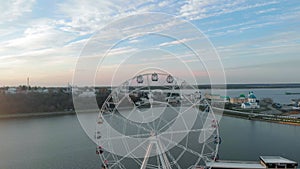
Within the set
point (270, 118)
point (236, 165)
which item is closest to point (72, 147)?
point (236, 165)

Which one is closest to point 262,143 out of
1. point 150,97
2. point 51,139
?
point 150,97

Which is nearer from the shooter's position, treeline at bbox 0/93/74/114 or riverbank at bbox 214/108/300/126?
riverbank at bbox 214/108/300/126

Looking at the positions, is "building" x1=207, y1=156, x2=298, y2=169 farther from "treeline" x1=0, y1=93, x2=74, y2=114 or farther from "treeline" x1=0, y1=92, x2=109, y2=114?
"treeline" x1=0, y1=93, x2=74, y2=114

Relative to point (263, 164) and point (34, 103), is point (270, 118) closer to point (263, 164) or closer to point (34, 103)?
point (263, 164)

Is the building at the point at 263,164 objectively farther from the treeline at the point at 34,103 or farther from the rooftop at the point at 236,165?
the treeline at the point at 34,103

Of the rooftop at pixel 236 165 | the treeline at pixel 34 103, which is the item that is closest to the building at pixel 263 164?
the rooftop at pixel 236 165

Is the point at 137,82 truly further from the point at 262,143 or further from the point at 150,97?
the point at 262,143

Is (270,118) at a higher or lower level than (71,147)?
higher

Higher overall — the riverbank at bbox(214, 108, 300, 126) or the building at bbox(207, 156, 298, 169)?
the riverbank at bbox(214, 108, 300, 126)

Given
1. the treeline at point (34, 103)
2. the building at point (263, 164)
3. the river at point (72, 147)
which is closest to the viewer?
the building at point (263, 164)

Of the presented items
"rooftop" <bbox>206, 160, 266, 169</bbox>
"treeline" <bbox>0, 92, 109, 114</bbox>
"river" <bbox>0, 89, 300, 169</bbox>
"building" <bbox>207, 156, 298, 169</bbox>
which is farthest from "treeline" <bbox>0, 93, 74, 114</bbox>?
"building" <bbox>207, 156, 298, 169</bbox>

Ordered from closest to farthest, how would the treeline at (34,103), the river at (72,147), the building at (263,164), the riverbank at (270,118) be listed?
the building at (263,164) < the river at (72,147) < the riverbank at (270,118) < the treeline at (34,103)
